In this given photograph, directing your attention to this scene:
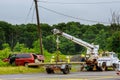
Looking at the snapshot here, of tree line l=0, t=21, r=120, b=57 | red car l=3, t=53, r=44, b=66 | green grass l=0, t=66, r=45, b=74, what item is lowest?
green grass l=0, t=66, r=45, b=74

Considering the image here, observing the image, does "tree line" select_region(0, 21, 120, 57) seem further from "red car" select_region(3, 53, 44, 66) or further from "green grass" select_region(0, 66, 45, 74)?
"green grass" select_region(0, 66, 45, 74)

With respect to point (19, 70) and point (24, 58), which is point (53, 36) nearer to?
point (24, 58)

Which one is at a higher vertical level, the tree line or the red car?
the tree line

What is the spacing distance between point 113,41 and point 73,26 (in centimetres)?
4792

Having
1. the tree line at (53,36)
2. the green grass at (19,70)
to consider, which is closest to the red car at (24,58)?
the green grass at (19,70)


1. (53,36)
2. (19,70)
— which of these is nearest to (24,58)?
(19,70)

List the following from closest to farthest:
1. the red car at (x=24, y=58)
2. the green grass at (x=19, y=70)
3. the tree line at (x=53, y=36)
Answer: the green grass at (x=19, y=70)
the red car at (x=24, y=58)
the tree line at (x=53, y=36)

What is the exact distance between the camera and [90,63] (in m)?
47.3

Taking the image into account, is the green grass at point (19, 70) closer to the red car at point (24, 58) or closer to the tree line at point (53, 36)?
the red car at point (24, 58)

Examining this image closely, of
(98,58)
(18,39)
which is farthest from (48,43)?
(98,58)

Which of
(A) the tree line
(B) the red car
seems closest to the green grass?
(B) the red car

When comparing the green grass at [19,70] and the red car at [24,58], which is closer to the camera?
the green grass at [19,70]

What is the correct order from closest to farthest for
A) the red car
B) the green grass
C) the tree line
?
the green grass
the red car
the tree line

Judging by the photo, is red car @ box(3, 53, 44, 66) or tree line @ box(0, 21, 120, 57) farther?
tree line @ box(0, 21, 120, 57)
